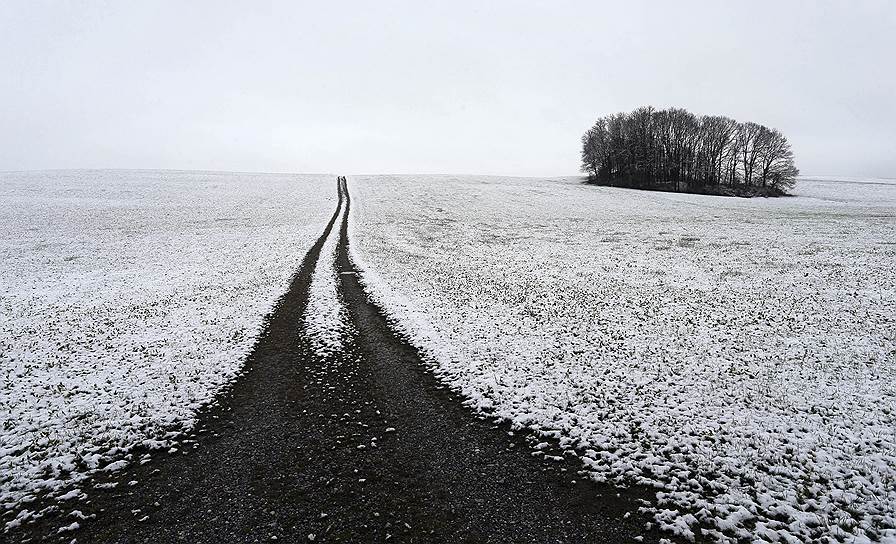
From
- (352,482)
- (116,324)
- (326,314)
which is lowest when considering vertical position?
(352,482)

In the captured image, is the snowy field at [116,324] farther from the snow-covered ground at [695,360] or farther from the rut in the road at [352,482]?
the snow-covered ground at [695,360]

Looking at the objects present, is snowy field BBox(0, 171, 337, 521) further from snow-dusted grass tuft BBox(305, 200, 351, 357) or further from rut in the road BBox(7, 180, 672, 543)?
snow-dusted grass tuft BBox(305, 200, 351, 357)

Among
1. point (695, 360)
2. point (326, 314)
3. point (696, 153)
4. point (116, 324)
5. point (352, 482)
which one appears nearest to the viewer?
point (352, 482)

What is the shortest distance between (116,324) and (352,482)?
422 inches

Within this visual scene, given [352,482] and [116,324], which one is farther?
[116,324]

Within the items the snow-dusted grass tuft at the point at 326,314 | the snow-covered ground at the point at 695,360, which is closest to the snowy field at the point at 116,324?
the snow-dusted grass tuft at the point at 326,314

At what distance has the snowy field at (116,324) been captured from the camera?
7.23 metres

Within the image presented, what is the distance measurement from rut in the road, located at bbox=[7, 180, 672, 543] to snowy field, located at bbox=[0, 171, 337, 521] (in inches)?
39.2

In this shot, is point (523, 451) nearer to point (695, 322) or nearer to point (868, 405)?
point (868, 405)

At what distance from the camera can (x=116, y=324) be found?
12.8 m

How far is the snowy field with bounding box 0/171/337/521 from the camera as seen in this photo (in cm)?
723

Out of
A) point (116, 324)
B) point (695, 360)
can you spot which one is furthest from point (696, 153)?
point (116, 324)

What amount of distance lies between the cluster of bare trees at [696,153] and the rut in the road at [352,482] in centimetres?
7735

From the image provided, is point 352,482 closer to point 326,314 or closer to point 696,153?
point 326,314
